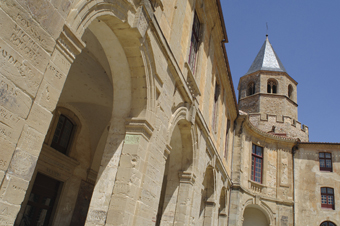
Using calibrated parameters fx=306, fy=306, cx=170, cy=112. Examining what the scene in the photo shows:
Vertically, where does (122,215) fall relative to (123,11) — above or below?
below

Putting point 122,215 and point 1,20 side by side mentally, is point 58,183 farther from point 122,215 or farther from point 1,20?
point 1,20

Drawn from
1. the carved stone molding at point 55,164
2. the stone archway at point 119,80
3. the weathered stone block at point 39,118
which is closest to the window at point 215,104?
the carved stone molding at point 55,164

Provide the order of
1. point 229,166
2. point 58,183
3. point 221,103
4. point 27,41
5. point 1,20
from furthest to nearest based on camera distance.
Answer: point 229,166, point 221,103, point 58,183, point 27,41, point 1,20

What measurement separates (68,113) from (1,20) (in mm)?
7301

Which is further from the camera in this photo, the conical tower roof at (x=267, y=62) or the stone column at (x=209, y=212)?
the conical tower roof at (x=267, y=62)

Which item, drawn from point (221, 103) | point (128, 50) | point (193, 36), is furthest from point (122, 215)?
point (221, 103)

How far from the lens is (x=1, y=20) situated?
2633 mm

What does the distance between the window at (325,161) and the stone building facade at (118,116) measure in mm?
2994

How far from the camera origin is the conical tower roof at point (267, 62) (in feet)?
103

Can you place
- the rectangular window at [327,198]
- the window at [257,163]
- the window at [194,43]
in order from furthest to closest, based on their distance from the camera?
the window at [257,163] < the rectangular window at [327,198] < the window at [194,43]

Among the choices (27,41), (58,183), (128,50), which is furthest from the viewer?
(58,183)

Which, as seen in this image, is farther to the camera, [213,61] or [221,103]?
[221,103]

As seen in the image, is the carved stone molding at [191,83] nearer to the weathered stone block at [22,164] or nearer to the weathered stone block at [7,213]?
the weathered stone block at [22,164]

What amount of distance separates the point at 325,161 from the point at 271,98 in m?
10.6
